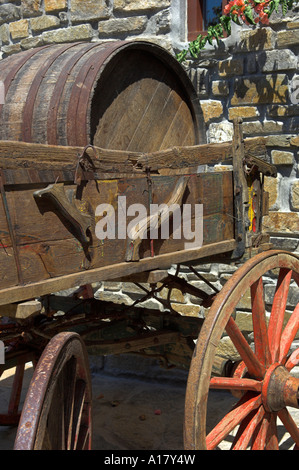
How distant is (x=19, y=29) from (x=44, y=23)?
0.25 metres

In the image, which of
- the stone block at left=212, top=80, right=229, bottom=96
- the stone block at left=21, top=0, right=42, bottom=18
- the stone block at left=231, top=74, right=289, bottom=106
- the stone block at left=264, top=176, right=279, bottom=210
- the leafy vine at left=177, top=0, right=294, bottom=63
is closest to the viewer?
the leafy vine at left=177, top=0, right=294, bottom=63

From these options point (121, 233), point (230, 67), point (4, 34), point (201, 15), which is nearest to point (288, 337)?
point (121, 233)

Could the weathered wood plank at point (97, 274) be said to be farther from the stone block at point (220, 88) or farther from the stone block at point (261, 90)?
the stone block at point (220, 88)

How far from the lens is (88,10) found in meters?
4.38

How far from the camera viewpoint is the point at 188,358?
294 centimetres

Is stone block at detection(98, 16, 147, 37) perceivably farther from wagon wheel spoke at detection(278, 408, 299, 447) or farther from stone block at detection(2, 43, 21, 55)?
wagon wheel spoke at detection(278, 408, 299, 447)

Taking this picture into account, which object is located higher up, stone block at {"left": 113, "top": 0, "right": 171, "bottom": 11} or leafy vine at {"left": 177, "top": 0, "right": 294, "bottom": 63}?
stone block at {"left": 113, "top": 0, "right": 171, "bottom": 11}

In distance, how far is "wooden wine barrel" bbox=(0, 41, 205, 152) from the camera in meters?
2.47

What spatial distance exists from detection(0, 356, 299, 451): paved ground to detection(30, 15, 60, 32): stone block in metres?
2.61

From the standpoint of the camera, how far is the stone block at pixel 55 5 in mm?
4457

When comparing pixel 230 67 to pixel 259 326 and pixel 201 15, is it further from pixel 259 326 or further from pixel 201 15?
Result: pixel 259 326

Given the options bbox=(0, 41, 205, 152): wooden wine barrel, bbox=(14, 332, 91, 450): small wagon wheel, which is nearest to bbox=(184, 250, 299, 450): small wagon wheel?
bbox=(14, 332, 91, 450): small wagon wheel
